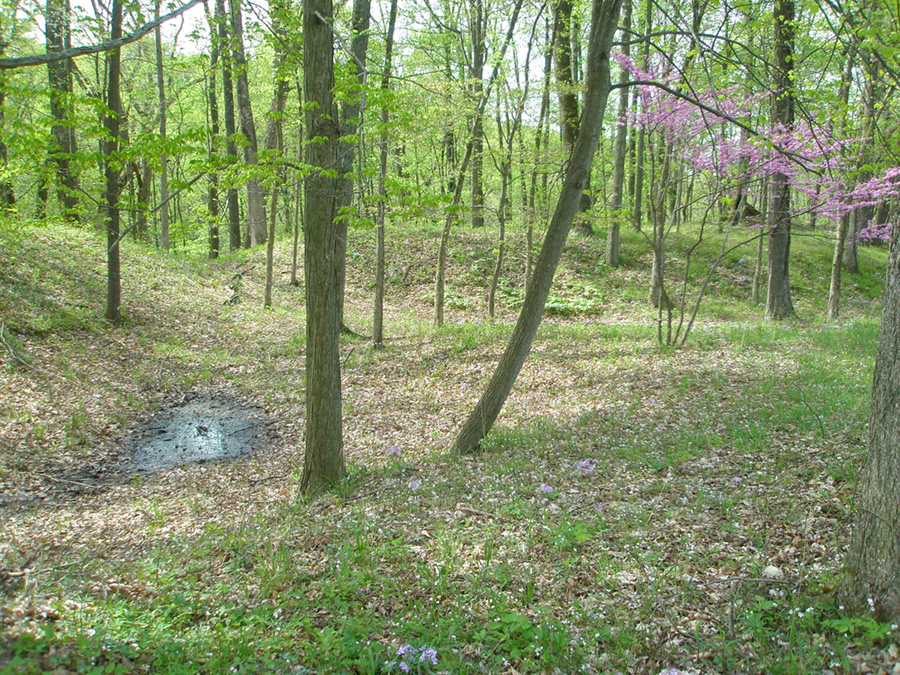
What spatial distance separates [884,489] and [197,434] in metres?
8.96

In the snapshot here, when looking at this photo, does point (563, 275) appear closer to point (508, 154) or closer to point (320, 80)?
point (508, 154)

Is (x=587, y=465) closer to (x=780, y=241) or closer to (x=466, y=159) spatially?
(x=466, y=159)

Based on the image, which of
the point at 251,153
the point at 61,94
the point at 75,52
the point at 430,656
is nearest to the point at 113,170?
the point at 61,94

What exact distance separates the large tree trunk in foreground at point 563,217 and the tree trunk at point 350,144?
7.42 feet

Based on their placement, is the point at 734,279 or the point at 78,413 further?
the point at 734,279


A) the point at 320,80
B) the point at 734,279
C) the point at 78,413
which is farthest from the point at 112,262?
the point at 734,279

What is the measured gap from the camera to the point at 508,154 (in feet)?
39.3

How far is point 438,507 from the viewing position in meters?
5.32

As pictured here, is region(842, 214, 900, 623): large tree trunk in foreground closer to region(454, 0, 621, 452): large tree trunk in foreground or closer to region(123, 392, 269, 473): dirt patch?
region(454, 0, 621, 452): large tree trunk in foreground

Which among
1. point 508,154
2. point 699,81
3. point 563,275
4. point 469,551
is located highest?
point 699,81

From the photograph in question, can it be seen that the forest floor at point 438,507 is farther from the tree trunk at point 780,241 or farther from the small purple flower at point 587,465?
the tree trunk at point 780,241

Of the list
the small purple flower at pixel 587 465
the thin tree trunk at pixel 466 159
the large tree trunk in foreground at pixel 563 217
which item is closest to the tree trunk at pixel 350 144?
the large tree trunk in foreground at pixel 563 217

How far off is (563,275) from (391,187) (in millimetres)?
13017

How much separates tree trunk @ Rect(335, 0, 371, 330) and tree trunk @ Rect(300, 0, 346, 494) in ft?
0.47
